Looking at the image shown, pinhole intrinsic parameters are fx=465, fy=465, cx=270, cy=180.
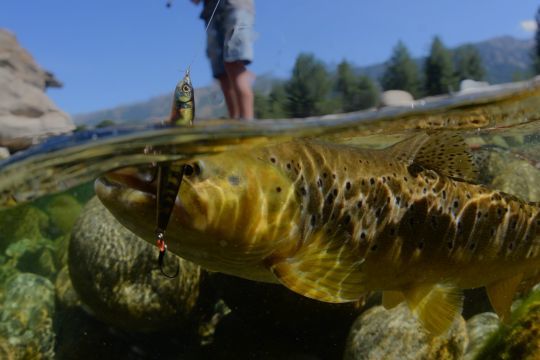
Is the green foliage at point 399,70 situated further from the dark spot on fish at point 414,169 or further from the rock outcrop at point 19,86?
the rock outcrop at point 19,86

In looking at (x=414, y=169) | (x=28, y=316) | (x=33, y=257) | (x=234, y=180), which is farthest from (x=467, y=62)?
(x=33, y=257)

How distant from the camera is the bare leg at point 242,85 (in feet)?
15.2

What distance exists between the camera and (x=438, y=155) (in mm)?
4445

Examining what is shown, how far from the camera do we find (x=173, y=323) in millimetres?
6469

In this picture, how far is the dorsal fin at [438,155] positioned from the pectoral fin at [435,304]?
3.62 feet

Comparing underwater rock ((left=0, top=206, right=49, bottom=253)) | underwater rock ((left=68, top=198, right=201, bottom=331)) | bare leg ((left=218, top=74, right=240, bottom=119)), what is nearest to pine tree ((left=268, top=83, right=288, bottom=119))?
bare leg ((left=218, top=74, right=240, bottom=119))

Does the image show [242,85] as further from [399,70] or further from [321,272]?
[321,272]

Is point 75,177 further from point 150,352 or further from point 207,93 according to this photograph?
point 150,352

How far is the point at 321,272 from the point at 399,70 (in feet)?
7.76

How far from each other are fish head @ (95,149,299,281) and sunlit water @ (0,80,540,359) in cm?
35

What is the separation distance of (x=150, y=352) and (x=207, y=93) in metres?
4.43

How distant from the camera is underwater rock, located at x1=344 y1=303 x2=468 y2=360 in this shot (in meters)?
5.01

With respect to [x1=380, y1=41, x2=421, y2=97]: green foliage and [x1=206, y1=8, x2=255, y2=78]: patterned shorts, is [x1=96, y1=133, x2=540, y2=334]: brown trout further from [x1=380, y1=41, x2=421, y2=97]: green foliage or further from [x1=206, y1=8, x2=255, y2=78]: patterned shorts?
[x1=206, y1=8, x2=255, y2=78]: patterned shorts

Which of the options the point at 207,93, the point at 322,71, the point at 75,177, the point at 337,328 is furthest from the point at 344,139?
the point at 75,177
